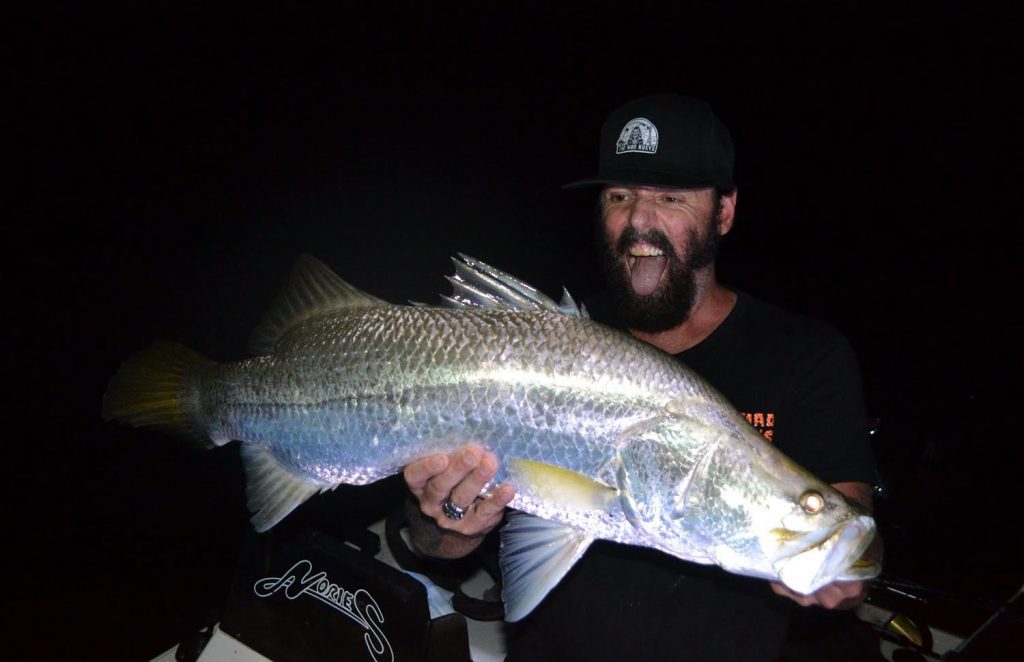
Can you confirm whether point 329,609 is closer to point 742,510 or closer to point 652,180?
point 742,510

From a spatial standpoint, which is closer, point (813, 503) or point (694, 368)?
point (813, 503)

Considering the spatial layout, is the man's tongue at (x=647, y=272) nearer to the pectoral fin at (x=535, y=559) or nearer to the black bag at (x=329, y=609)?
the pectoral fin at (x=535, y=559)

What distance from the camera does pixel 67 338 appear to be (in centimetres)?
1540

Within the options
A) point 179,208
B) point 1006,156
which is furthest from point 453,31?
point 1006,156

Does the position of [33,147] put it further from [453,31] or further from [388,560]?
[453,31]

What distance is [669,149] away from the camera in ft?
7.74

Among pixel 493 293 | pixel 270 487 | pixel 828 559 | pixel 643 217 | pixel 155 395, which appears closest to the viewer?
pixel 828 559

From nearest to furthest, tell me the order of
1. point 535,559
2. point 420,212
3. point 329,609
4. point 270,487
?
point 535,559
point 270,487
point 329,609
point 420,212

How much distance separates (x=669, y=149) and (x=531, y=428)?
1343mm

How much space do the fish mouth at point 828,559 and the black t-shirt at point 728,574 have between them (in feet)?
2.30

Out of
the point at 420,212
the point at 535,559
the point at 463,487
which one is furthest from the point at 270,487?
the point at 420,212

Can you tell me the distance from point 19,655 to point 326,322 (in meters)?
6.11

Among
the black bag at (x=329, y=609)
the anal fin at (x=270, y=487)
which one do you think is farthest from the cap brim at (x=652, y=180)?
the black bag at (x=329, y=609)

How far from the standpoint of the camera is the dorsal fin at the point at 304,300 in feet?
6.82
